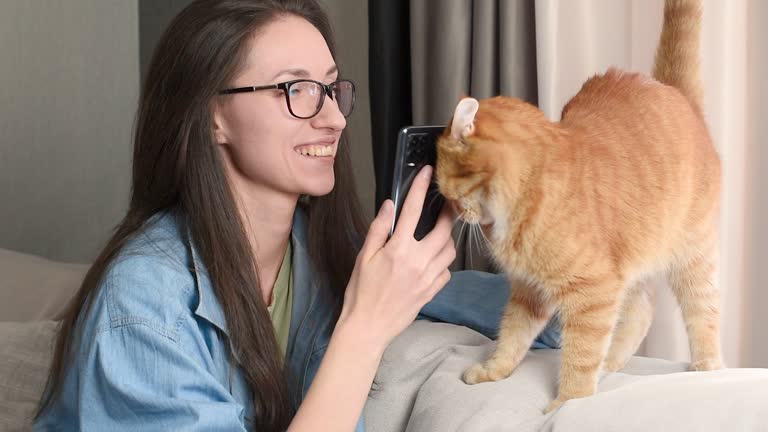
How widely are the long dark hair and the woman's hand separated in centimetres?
17

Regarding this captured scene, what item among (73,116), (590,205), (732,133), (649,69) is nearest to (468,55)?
(649,69)

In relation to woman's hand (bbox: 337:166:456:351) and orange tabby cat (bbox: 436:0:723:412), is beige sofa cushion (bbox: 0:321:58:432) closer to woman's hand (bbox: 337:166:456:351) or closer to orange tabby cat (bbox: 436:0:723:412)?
woman's hand (bbox: 337:166:456:351)

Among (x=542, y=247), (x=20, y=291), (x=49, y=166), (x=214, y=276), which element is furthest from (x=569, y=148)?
(x=49, y=166)

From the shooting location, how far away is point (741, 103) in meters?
1.56

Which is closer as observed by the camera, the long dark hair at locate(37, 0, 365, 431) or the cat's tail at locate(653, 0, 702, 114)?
the long dark hair at locate(37, 0, 365, 431)

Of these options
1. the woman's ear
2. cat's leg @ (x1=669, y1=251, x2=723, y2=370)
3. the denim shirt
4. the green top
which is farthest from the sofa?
cat's leg @ (x1=669, y1=251, x2=723, y2=370)

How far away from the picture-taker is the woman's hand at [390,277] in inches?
43.7

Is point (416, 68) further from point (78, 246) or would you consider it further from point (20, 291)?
point (78, 246)

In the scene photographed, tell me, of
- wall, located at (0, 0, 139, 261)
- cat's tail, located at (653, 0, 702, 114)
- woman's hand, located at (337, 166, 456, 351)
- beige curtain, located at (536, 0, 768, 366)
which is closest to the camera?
woman's hand, located at (337, 166, 456, 351)

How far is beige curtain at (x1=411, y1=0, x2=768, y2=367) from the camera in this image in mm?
1532

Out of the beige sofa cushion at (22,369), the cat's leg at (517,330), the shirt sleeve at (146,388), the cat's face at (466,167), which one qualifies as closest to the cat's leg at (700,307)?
the cat's leg at (517,330)

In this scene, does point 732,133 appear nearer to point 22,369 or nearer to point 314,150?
point 314,150

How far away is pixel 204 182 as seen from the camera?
1.21 meters

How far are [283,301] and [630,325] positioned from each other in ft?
1.91
